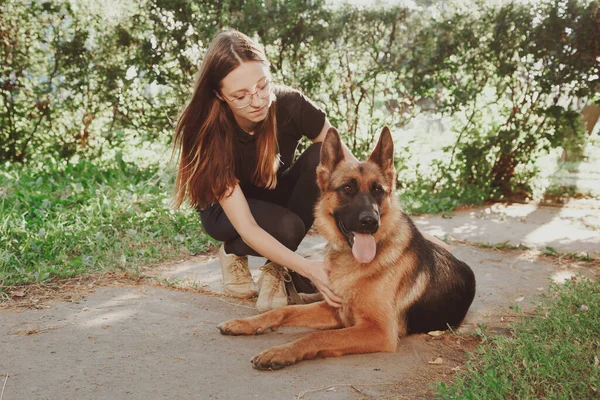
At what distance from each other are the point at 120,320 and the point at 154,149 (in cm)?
603

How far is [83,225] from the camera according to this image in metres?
5.59

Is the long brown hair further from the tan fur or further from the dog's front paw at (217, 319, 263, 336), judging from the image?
the dog's front paw at (217, 319, 263, 336)

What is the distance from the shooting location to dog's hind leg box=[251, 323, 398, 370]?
303 centimetres

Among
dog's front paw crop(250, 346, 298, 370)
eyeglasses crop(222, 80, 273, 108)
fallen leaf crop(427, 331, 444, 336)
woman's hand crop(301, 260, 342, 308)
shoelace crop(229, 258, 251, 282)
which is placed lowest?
fallen leaf crop(427, 331, 444, 336)

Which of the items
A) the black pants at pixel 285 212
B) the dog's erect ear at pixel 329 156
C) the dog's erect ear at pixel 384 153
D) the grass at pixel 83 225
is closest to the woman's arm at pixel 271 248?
the black pants at pixel 285 212

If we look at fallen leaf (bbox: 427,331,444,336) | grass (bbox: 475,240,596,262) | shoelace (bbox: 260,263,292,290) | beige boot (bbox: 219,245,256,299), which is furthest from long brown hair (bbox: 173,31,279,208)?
grass (bbox: 475,240,596,262)

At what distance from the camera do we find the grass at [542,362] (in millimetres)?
2564

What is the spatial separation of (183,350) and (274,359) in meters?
0.60

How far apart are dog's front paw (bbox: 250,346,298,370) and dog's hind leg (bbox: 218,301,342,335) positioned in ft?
1.72

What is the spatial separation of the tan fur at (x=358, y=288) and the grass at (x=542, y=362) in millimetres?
580

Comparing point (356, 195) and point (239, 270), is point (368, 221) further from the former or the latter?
point (239, 270)

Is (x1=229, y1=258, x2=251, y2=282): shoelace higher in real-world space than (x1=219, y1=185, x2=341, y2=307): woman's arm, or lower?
lower

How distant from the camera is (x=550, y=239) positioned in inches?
253

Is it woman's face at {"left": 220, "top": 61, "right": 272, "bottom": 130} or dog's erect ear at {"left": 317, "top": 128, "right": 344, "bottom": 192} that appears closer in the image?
woman's face at {"left": 220, "top": 61, "right": 272, "bottom": 130}
